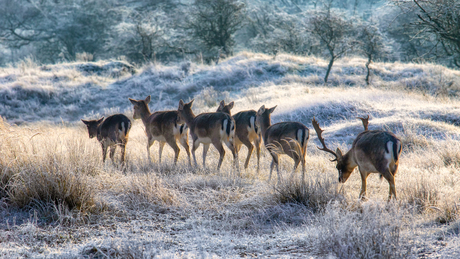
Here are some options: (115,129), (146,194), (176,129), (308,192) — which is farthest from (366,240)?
(115,129)

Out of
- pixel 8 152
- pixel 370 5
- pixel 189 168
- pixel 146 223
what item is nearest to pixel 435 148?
pixel 189 168

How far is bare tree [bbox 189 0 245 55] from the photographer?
1212 inches

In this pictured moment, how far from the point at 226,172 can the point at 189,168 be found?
986 mm

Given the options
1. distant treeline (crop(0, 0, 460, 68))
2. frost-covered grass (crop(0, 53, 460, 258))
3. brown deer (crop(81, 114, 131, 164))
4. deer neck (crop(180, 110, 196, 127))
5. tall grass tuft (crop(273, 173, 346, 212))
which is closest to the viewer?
frost-covered grass (crop(0, 53, 460, 258))

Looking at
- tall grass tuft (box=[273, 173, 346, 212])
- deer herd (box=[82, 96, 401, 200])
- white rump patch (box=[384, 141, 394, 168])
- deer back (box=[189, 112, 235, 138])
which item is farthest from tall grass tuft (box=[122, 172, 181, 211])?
white rump patch (box=[384, 141, 394, 168])

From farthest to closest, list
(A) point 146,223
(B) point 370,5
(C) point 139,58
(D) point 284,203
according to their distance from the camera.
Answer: (B) point 370,5 < (C) point 139,58 < (D) point 284,203 < (A) point 146,223

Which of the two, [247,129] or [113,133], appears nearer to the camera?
[113,133]

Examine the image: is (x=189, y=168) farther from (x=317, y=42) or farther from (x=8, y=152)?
(x=317, y=42)

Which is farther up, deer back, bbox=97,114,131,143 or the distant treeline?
the distant treeline

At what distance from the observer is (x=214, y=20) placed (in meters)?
30.8

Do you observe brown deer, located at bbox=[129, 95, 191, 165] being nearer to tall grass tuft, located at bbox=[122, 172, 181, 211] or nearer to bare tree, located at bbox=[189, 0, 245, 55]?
tall grass tuft, located at bbox=[122, 172, 181, 211]

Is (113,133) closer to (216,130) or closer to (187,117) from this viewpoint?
(187,117)

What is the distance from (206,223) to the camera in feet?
15.5

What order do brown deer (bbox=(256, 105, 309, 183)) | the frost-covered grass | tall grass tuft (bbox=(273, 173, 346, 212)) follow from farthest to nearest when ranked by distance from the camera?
brown deer (bbox=(256, 105, 309, 183)) < tall grass tuft (bbox=(273, 173, 346, 212)) < the frost-covered grass
